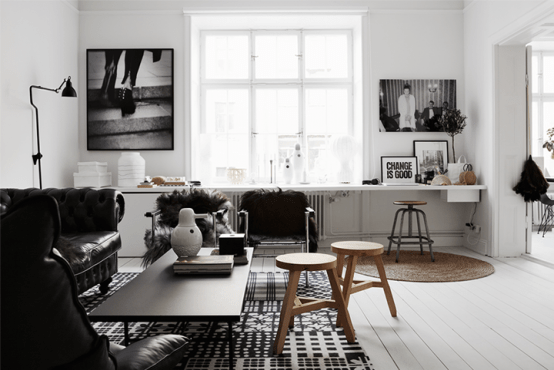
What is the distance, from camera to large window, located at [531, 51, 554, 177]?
657 centimetres

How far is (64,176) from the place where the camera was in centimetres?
473

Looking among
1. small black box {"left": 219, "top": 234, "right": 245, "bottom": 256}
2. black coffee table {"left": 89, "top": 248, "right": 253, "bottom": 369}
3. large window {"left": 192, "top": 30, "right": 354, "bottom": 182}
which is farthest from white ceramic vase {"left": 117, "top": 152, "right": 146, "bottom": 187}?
black coffee table {"left": 89, "top": 248, "right": 253, "bottom": 369}

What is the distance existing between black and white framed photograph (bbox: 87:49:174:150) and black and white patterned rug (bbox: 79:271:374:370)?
8.09 ft

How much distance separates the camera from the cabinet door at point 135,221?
442cm

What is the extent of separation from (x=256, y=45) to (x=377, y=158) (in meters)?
2.14

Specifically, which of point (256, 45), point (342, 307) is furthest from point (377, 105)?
point (342, 307)

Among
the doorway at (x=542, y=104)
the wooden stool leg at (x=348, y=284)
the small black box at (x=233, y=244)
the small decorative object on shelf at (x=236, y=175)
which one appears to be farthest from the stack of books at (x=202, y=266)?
the doorway at (x=542, y=104)

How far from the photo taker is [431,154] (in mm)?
5102

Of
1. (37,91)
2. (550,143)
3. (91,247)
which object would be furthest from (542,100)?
(37,91)

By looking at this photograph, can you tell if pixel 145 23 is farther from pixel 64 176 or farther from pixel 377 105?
pixel 377 105

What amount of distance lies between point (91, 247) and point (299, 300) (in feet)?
4.92

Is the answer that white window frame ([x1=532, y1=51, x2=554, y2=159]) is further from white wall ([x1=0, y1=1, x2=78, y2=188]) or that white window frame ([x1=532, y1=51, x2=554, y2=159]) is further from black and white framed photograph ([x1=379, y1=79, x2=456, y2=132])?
white wall ([x1=0, y1=1, x2=78, y2=188])

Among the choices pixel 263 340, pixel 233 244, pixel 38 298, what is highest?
pixel 38 298

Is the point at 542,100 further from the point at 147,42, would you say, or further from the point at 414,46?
the point at 147,42
